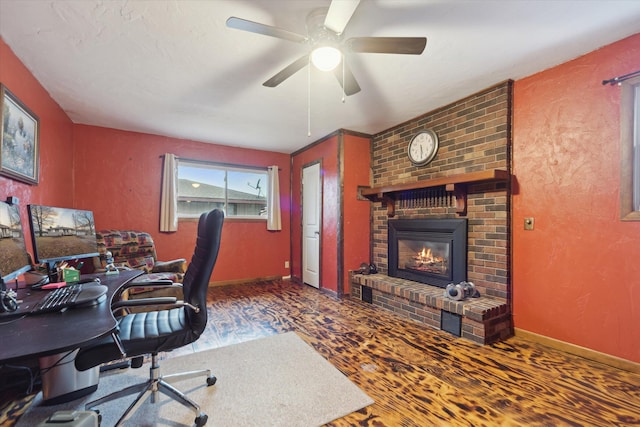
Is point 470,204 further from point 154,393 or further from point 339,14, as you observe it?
point 154,393

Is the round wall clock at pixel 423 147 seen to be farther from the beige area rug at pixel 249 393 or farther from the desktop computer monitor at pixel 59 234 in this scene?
the desktop computer monitor at pixel 59 234

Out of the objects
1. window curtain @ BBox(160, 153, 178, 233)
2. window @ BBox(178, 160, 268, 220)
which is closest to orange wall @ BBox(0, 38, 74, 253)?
window curtain @ BBox(160, 153, 178, 233)

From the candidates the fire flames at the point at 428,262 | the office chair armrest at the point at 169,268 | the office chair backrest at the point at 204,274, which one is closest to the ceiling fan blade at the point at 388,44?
the office chair backrest at the point at 204,274

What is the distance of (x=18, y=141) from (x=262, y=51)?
6.55ft

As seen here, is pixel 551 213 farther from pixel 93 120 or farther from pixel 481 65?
pixel 93 120

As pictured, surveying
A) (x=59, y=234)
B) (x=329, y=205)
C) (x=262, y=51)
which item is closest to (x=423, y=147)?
(x=329, y=205)

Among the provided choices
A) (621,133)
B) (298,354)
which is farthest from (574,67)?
(298,354)

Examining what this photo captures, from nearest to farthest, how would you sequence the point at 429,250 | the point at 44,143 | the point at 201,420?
the point at 201,420 → the point at 44,143 → the point at 429,250

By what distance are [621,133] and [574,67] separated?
25.5 inches

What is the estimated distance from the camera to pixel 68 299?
4.17 ft

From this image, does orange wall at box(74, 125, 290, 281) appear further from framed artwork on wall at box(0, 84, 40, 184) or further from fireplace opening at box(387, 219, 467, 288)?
fireplace opening at box(387, 219, 467, 288)

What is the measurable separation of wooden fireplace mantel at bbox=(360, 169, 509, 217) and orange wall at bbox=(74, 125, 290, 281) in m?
2.25

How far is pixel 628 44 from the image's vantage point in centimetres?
193

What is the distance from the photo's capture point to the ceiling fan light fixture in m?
1.69
